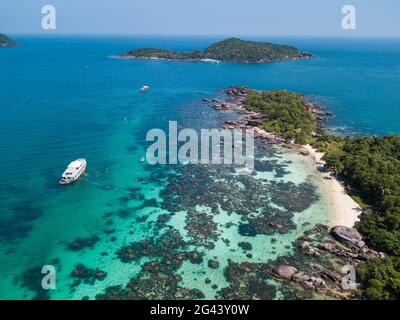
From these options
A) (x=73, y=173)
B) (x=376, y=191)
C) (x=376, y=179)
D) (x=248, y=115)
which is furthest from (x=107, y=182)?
(x=248, y=115)

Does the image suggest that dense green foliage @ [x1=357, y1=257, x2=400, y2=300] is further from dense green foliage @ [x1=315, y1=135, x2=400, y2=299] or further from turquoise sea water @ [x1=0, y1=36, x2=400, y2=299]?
turquoise sea water @ [x1=0, y1=36, x2=400, y2=299]

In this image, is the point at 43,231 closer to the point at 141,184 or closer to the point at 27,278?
the point at 27,278

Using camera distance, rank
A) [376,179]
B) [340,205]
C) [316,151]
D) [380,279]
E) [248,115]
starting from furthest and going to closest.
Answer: [248,115], [316,151], [376,179], [340,205], [380,279]

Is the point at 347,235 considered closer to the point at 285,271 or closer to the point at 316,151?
the point at 285,271

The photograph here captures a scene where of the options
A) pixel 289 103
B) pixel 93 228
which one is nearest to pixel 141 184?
pixel 93 228

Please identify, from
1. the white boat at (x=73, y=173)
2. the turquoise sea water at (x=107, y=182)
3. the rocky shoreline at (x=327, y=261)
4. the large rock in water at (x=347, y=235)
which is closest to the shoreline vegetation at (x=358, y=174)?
the large rock in water at (x=347, y=235)


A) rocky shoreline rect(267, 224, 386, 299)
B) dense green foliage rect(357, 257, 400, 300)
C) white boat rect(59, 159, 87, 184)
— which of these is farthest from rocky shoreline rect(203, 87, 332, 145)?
white boat rect(59, 159, 87, 184)
